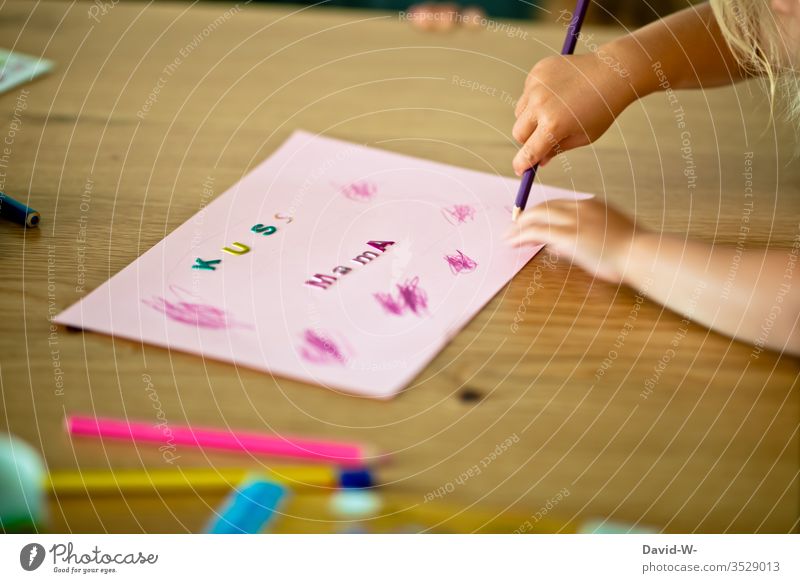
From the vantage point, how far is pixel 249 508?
37cm

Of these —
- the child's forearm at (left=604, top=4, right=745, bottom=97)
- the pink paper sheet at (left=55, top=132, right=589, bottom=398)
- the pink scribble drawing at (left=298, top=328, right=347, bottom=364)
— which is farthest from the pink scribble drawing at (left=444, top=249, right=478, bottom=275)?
the child's forearm at (left=604, top=4, right=745, bottom=97)

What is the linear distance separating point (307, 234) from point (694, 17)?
0.38 meters

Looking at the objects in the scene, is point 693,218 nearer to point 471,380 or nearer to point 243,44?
point 471,380

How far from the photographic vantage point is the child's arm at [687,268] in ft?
1.57

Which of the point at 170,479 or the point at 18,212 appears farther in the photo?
the point at 18,212

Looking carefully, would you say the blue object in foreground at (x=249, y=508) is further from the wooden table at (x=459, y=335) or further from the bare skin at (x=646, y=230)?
the bare skin at (x=646, y=230)

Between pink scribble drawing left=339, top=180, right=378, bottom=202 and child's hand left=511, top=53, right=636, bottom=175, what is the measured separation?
0.33ft

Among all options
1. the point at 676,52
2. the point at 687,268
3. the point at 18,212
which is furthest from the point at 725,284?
the point at 18,212

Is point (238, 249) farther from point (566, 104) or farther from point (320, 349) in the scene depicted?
point (566, 104)

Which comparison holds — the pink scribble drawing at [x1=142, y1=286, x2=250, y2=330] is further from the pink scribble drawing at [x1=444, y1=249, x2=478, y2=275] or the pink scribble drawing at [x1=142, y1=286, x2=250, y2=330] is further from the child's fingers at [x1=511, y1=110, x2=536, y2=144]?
the child's fingers at [x1=511, y1=110, x2=536, y2=144]

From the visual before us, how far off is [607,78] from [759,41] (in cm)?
16

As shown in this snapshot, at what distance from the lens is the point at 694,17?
2.28 feet
